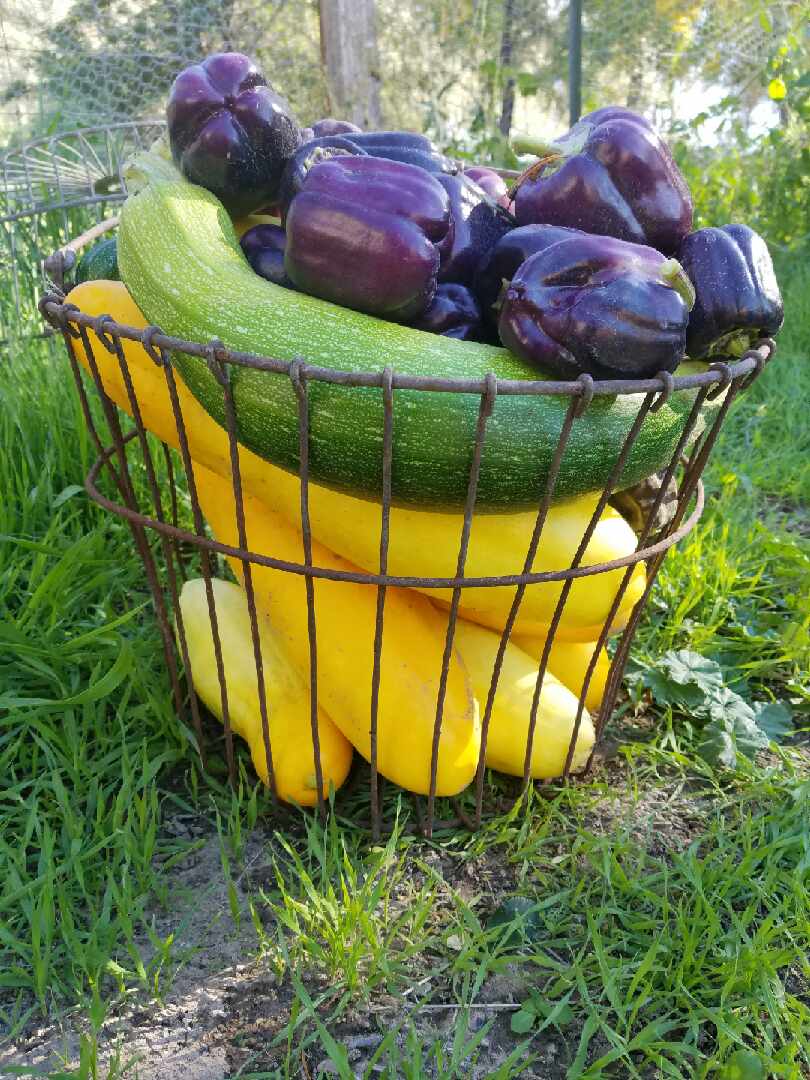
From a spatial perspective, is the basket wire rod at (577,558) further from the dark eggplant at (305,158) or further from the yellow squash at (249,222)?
the yellow squash at (249,222)

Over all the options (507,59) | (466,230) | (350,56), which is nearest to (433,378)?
(466,230)

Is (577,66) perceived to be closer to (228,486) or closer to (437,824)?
(228,486)

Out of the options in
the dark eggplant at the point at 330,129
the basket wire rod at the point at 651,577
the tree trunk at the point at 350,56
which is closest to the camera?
the basket wire rod at the point at 651,577

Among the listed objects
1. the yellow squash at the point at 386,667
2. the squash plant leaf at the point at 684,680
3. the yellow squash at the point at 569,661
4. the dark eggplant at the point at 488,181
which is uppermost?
the dark eggplant at the point at 488,181

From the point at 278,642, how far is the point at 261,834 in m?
0.28

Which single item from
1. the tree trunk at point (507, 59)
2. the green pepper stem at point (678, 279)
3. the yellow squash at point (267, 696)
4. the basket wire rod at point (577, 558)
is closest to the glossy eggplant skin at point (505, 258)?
the green pepper stem at point (678, 279)

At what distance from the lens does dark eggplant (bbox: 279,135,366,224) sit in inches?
48.6

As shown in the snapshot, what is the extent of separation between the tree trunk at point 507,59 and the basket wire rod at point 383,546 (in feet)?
13.5

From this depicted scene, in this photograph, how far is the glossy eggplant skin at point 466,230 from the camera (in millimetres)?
1237

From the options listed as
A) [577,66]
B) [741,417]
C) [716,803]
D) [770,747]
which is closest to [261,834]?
[716,803]

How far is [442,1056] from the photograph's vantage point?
995 mm

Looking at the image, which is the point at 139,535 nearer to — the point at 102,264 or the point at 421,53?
the point at 102,264

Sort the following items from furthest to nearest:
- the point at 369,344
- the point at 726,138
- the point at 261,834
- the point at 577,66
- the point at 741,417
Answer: the point at 726,138 < the point at 577,66 < the point at 741,417 < the point at 261,834 < the point at 369,344

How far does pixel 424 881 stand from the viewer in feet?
4.09
